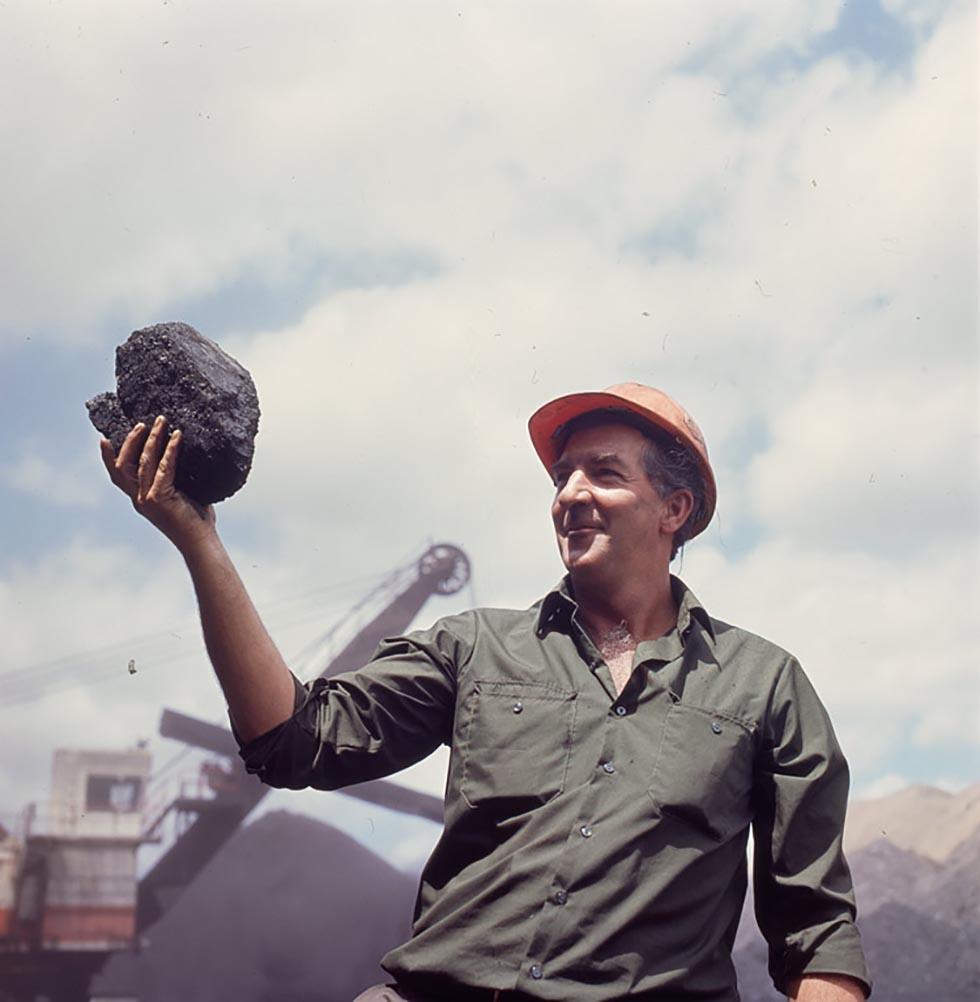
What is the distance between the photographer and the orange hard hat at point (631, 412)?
7.73 feet

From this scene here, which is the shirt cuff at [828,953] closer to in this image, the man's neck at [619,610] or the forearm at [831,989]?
the forearm at [831,989]

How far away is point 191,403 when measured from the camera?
6.40ft

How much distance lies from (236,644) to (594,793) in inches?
23.7

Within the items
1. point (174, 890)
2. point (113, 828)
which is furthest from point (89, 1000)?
point (113, 828)

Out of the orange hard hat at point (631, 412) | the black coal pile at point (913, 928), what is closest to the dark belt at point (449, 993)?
the orange hard hat at point (631, 412)

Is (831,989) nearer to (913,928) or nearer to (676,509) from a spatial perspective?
(676,509)

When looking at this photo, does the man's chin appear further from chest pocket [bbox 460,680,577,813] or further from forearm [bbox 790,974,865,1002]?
forearm [bbox 790,974,865,1002]

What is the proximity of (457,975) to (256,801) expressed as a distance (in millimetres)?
12270

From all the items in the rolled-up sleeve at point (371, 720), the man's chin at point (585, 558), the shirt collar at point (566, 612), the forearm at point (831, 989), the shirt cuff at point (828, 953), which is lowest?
the forearm at point (831, 989)

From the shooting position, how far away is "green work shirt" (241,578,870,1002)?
1.84 metres

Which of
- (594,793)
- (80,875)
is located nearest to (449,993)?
(594,793)

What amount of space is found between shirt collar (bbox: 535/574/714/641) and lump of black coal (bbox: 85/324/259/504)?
60cm

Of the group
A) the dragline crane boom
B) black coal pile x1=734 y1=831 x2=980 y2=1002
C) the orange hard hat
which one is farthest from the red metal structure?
the orange hard hat

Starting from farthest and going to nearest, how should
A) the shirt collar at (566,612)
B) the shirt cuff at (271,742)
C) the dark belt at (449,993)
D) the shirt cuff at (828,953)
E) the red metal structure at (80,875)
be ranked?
1. the red metal structure at (80,875)
2. the shirt collar at (566,612)
3. the shirt cuff at (828,953)
4. the shirt cuff at (271,742)
5. the dark belt at (449,993)
